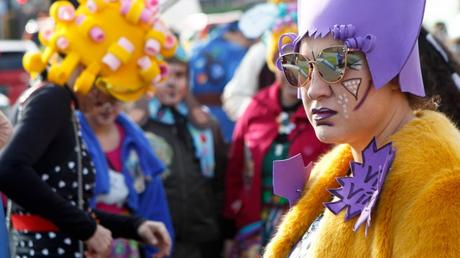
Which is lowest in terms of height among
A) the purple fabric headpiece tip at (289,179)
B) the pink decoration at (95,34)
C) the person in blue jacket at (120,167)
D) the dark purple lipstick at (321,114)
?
the person in blue jacket at (120,167)

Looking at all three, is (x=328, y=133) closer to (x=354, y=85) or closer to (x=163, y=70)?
(x=354, y=85)

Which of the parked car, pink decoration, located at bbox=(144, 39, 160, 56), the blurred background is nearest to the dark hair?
pink decoration, located at bbox=(144, 39, 160, 56)

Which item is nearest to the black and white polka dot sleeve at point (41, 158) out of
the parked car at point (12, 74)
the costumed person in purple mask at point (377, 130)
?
the costumed person in purple mask at point (377, 130)

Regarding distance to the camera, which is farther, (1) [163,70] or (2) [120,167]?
(1) [163,70]

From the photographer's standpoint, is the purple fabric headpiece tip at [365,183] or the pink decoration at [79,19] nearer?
the purple fabric headpiece tip at [365,183]

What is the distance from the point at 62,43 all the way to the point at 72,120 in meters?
0.40

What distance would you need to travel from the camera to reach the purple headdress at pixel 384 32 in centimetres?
222

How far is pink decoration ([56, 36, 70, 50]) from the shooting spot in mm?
3952

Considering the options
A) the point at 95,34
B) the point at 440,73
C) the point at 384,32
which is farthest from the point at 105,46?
the point at 384,32

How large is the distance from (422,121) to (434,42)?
1.42 metres

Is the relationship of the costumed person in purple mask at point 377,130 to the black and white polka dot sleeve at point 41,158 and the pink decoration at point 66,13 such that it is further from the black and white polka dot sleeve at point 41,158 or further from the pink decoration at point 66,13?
the pink decoration at point 66,13

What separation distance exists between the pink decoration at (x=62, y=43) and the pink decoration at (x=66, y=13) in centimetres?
11

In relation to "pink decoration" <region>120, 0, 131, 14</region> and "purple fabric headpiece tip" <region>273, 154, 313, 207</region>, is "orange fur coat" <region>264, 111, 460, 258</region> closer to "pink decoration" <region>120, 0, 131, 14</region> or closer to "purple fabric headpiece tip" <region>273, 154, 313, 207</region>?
"purple fabric headpiece tip" <region>273, 154, 313, 207</region>

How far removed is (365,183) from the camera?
2.22 metres
